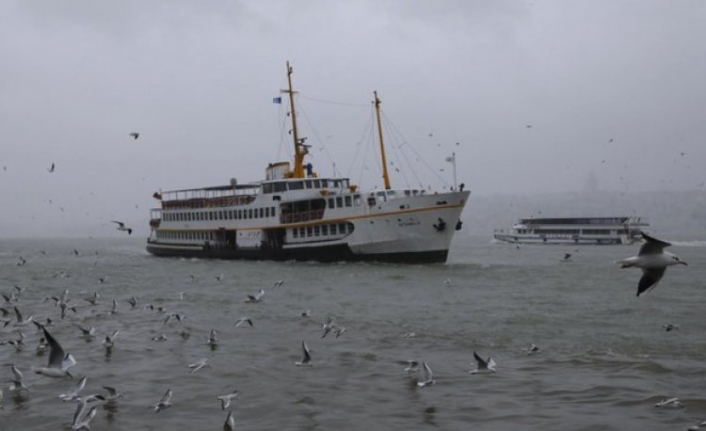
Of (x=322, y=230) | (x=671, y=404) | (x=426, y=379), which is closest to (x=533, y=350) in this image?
(x=426, y=379)

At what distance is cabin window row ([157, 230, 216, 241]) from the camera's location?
57031mm

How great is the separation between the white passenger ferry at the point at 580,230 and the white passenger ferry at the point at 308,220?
1997 inches

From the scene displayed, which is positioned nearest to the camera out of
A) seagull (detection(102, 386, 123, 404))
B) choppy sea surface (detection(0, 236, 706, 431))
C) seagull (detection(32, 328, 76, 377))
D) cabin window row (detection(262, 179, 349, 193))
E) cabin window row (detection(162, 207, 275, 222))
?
choppy sea surface (detection(0, 236, 706, 431))

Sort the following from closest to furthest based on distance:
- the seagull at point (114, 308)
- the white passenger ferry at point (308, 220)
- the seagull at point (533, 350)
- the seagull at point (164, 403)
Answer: the seagull at point (164, 403) → the seagull at point (533, 350) → the seagull at point (114, 308) → the white passenger ferry at point (308, 220)

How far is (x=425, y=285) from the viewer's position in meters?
32.0

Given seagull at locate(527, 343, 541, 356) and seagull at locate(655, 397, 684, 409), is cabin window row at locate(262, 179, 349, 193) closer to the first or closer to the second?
seagull at locate(527, 343, 541, 356)

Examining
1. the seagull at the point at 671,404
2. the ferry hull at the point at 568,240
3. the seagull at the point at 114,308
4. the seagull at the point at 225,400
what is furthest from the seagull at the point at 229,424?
the ferry hull at the point at 568,240

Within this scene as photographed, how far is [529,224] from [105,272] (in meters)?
71.5

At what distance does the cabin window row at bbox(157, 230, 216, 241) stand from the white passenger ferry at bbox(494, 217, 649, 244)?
55837 millimetres

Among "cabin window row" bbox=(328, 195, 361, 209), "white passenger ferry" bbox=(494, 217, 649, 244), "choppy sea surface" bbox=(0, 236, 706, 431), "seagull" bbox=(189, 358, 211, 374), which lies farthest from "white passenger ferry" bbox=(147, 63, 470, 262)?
"white passenger ferry" bbox=(494, 217, 649, 244)

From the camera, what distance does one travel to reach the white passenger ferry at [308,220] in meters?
42.4

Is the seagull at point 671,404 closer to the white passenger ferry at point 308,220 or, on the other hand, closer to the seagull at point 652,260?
the seagull at point 652,260

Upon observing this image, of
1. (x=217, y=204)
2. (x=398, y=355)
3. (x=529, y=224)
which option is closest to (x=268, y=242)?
(x=217, y=204)

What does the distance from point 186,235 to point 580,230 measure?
5753 centimetres
